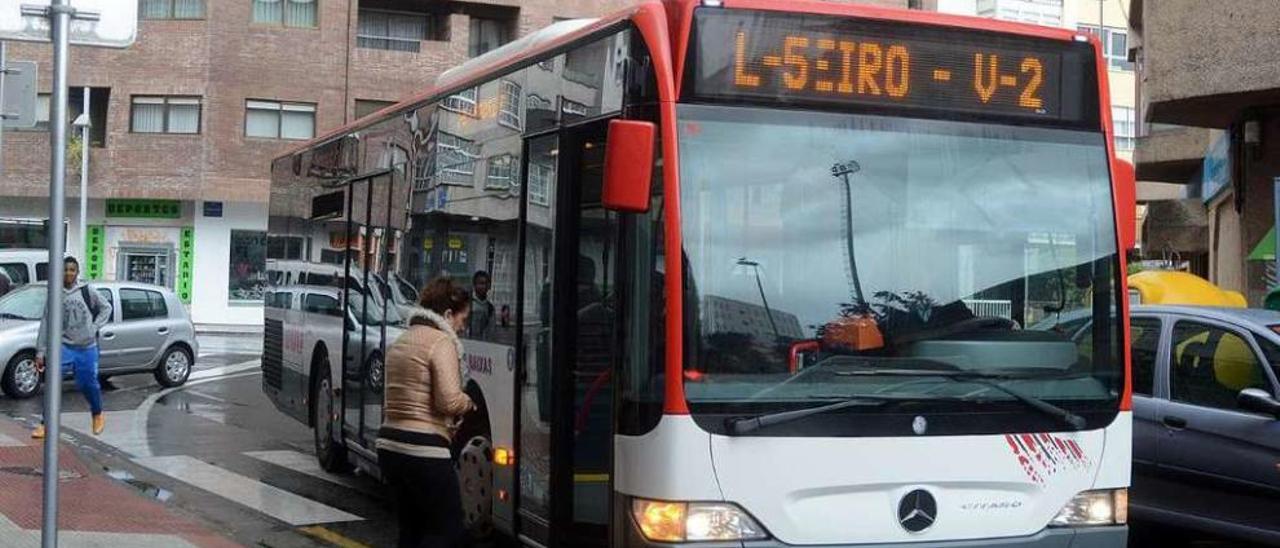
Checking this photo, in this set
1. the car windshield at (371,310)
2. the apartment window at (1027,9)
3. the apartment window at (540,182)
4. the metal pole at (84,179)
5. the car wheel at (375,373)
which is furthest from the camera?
the apartment window at (1027,9)

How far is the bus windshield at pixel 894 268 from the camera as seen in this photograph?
5180 millimetres

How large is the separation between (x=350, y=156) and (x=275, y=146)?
31599mm

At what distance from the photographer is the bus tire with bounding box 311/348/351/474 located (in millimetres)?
10875

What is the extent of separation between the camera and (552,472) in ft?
20.6

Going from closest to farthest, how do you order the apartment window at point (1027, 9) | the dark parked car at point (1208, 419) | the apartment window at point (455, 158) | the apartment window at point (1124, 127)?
the dark parked car at point (1208, 419) < the apartment window at point (455, 158) < the apartment window at point (1027, 9) < the apartment window at point (1124, 127)

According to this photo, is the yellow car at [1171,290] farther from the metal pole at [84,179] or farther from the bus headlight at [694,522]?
the metal pole at [84,179]

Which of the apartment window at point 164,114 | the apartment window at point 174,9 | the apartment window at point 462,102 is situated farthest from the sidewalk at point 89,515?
the apartment window at point 174,9

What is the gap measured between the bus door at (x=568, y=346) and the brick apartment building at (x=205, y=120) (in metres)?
35.6

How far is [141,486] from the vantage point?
34.3 feet

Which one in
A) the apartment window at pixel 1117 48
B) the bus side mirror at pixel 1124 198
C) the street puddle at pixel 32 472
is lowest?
the street puddle at pixel 32 472

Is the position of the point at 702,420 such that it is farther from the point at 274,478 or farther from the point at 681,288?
the point at 274,478

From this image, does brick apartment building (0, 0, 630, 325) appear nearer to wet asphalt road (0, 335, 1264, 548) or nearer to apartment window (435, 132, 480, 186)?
wet asphalt road (0, 335, 1264, 548)

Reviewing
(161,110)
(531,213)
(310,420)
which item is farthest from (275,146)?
(531,213)

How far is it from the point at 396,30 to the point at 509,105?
37.2m
